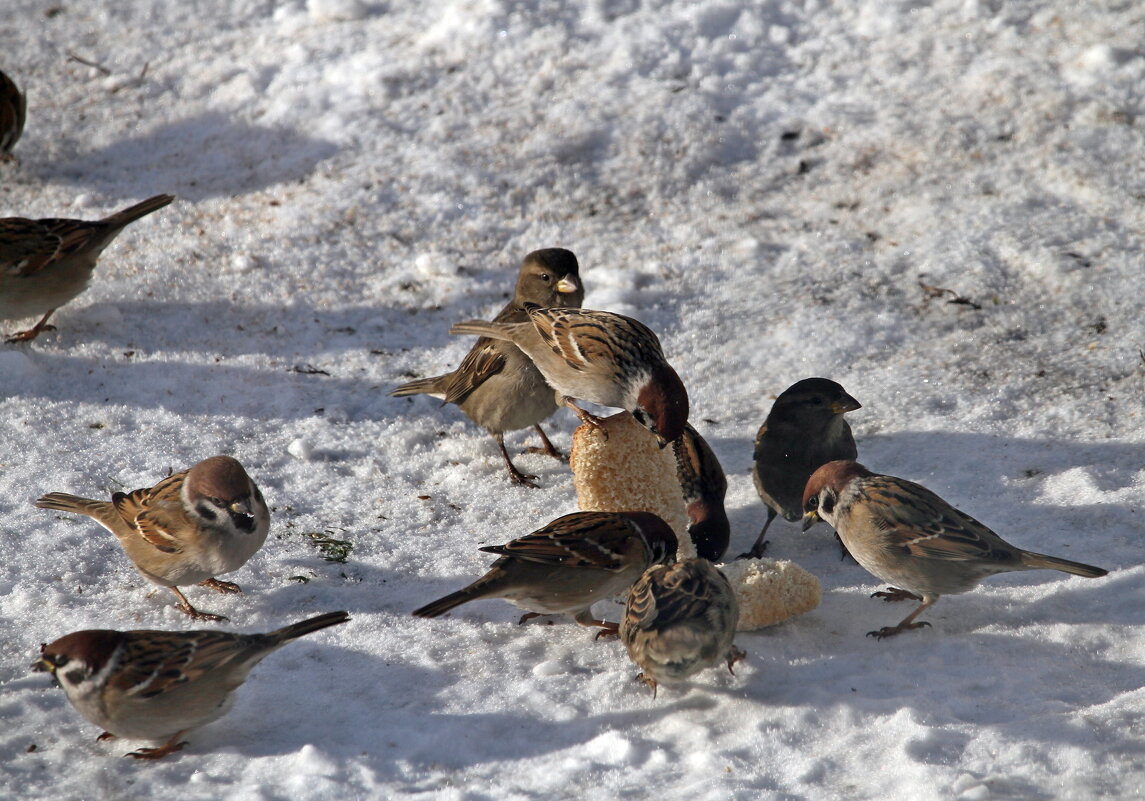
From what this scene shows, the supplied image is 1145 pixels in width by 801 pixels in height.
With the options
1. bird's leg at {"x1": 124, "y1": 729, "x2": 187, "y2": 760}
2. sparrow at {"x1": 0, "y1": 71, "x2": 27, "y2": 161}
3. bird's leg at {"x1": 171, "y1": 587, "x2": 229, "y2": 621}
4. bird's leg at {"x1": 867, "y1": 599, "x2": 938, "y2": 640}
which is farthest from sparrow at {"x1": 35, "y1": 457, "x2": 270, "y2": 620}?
sparrow at {"x1": 0, "y1": 71, "x2": 27, "y2": 161}

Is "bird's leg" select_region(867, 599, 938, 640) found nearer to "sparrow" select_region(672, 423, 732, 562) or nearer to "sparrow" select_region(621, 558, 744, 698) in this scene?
"sparrow" select_region(621, 558, 744, 698)

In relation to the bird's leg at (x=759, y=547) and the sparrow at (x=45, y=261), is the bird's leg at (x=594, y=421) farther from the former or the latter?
the sparrow at (x=45, y=261)

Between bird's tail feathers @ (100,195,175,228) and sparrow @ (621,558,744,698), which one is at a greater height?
bird's tail feathers @ (100,195,175,228)

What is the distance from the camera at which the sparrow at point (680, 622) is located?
3588mm

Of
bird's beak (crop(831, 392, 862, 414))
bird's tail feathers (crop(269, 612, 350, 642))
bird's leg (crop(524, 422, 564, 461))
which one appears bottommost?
bird's leg (crop(524, 422, 564, 461))

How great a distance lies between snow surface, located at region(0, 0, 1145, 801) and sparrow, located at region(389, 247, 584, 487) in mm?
216

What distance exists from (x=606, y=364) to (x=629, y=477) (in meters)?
0.52

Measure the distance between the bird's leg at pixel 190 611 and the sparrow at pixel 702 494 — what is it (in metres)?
2.02

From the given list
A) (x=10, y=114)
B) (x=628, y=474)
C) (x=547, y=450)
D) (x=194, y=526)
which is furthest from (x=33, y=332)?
(x=628, y=474)

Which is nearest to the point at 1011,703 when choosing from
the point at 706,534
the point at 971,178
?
the point at 706,534

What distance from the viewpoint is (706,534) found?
4.69 meters

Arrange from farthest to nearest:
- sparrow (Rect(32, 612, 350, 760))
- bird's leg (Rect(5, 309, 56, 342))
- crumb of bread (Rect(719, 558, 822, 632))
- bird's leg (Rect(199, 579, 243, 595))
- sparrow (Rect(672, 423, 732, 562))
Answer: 1. bird's leg (Rect(5, 309, 56, 342))
2. sparrow (Rect(672, 423, 732, 562))
3. bird's leg (Rect(199, 579, 243, 595))
4. crumb of bread (Rect(719, 558, 822, 632))
5. sparrow (Rect(32, 612, 350, 760))

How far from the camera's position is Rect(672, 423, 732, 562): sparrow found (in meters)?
4.70

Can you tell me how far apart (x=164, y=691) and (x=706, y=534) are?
91.6 inches
